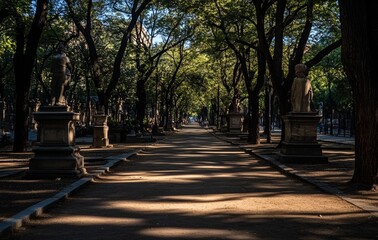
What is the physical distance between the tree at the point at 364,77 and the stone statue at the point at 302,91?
623cm

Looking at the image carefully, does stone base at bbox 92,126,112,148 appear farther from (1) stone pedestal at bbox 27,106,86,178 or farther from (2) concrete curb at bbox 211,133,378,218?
(1) stone pedestal at bbox 27,106,86,178

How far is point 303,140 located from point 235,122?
95.7 ft

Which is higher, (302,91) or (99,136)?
(302,91)

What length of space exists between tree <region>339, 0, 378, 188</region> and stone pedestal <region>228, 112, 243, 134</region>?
1374 inches

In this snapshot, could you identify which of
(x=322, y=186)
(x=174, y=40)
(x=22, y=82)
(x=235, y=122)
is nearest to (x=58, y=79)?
(x=322, y=186)

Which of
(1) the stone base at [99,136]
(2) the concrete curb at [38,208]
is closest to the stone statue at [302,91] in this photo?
(2) the concrete curb at [38,208]

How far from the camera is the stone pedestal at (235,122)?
150 ft

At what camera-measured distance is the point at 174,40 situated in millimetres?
45062

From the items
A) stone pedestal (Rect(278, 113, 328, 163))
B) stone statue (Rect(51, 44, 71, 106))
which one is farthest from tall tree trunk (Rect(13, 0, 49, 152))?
stone pedestal (Rect(278, 113, 328, 163))

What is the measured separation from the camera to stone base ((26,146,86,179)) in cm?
1270

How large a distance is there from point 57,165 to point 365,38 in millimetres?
7904

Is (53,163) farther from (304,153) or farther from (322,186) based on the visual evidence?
(304,153)

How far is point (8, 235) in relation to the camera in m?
6.59

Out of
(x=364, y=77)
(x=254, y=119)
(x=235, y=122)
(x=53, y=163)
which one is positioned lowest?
(x=53, y=163)
